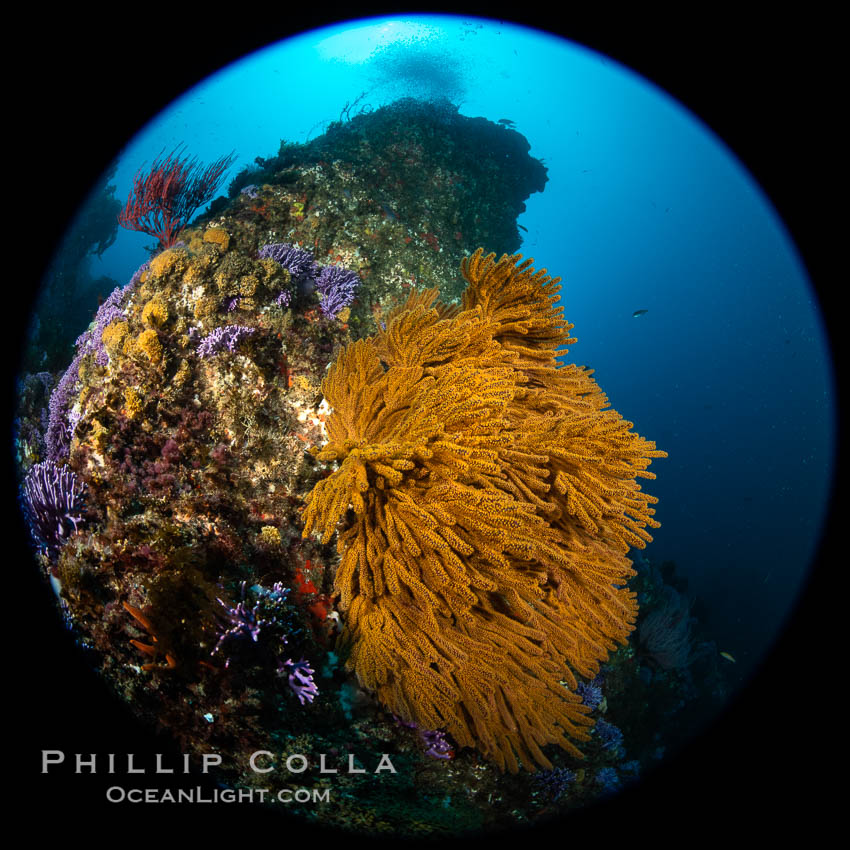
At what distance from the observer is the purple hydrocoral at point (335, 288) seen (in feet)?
12.7

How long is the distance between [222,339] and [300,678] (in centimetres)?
243

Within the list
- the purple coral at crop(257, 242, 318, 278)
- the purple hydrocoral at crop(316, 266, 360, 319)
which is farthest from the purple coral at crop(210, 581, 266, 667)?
the purple coral at crop(257, 242, 318, 278)

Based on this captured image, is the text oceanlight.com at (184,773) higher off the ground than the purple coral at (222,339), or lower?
lower

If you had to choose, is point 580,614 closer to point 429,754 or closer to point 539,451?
point 539,451

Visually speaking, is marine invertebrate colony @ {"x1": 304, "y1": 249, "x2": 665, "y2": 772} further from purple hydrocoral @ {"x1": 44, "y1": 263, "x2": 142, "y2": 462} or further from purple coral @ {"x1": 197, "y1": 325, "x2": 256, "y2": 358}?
purple hydrocoral @ {"x1": 44, "y1": 263, "x2": 142, "y2": 462}

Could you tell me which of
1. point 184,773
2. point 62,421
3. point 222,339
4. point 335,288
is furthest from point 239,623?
point 335,288

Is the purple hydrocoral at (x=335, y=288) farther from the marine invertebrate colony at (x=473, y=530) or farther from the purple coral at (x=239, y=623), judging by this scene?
the purple coral at (x=239, y=623)

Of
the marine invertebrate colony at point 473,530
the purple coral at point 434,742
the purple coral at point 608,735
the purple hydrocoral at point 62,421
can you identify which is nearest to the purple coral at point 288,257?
the marine invertebrate colony at point 473,530

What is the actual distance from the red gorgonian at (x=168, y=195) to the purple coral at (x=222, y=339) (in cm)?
301

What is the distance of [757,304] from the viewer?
→ 5847cm

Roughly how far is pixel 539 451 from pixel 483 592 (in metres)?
1.04

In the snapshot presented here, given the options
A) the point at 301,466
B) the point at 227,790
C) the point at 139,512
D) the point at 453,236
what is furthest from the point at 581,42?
Answer: the point at 227,790

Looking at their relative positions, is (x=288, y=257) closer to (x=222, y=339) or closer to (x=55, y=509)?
(x=222, y=339)

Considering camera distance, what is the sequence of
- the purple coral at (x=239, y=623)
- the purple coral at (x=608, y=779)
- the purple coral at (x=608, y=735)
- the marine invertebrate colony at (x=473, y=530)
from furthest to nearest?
the purple coral at (x=608, y=735) → the purple coral at (x=608, y=779) → the marine invertebrate colony at (x=473, y=530) → the purple coral at (x=239, y=623)
